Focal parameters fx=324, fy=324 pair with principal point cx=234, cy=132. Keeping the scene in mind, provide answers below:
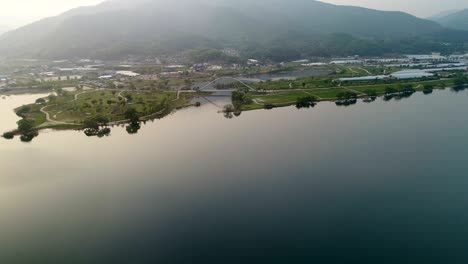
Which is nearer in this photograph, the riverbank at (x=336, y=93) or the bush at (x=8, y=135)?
the bush at (x=8, y=135)

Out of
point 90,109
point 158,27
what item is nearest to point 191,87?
point 90,109

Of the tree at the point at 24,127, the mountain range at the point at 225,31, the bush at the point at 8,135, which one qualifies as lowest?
the bush at the point at 8,135

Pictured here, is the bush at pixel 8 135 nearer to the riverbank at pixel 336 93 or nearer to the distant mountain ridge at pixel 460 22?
the riverbank at pixel 336 93

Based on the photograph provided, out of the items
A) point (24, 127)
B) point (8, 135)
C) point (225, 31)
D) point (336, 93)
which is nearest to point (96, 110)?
point (24, 127)

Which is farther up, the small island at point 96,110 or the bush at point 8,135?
the small island at point 96,110

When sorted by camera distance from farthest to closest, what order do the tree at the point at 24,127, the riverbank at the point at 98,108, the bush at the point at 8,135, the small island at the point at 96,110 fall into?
the riverbank at the point at 98,108
the small island at the point at 96,110
the tree at the point at 24,127
the bush at the point at 8,135

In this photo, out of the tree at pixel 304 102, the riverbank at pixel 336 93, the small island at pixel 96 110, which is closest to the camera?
the small island at pixel 96 110

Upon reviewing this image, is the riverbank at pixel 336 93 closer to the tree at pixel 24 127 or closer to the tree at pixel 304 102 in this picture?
the tree at pixel 304 102

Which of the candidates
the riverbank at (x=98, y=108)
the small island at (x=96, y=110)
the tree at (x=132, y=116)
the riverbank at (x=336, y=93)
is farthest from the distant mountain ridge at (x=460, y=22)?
the tree at (x=132, y=116)

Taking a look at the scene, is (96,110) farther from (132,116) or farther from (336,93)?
(336,93)

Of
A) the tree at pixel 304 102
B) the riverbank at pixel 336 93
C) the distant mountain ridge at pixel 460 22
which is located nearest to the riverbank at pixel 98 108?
the riverbank at pixel 336 93
